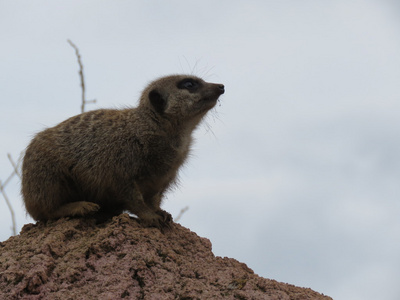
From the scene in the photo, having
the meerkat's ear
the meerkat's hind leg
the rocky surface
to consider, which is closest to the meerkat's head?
the meerkat's ear

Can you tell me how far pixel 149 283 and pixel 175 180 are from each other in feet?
6.65

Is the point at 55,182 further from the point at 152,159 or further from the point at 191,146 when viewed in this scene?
the point at 191,146

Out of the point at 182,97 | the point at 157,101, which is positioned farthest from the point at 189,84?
the point at 157,101

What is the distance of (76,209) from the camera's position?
18.7 ft

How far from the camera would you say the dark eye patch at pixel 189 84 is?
6.58 meters

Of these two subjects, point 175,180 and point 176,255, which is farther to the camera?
point 175,180

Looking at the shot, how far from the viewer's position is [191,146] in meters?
6.52

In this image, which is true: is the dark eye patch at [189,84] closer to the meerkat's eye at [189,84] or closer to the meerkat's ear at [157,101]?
the meerkat's eye at [189,84]

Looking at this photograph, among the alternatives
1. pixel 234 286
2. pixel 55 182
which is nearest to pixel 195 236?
pixel 234 286

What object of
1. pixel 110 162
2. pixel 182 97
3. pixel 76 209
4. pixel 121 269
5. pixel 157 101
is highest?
pixel 182 97

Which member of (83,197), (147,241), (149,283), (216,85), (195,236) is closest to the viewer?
(149,283)

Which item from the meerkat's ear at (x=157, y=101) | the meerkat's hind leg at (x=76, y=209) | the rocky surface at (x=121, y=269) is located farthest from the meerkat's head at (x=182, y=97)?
the rocky surface at (x=121, y=269)

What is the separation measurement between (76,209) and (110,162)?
1.88 feet

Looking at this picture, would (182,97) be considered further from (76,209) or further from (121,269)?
(121,269)
